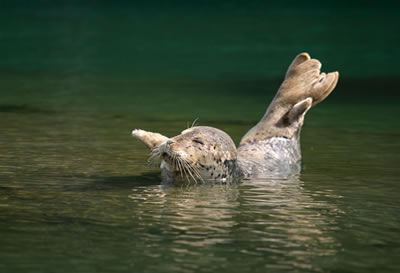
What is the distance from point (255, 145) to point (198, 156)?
46.0 inches

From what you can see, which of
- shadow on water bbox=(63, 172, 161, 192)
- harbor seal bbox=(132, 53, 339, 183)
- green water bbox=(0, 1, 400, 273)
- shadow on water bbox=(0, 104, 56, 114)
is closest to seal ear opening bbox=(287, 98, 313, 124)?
harbor seal bbox=(132, 53, 339, 183)

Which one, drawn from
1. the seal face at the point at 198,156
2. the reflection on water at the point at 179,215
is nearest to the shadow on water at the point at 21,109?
the reflection on water at the point at 179,215

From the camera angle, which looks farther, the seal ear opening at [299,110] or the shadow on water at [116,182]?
the seal ear opening at [299,110]

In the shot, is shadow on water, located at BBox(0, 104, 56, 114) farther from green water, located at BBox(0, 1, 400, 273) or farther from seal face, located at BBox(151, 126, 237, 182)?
seal face, located at BBox(151, 126, 237, 182)

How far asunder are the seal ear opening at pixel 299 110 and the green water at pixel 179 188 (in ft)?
1.17

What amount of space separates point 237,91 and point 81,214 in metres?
8.26

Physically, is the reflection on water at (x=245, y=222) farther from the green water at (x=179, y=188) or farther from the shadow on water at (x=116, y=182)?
the shadow on water at (x=116, y=182)

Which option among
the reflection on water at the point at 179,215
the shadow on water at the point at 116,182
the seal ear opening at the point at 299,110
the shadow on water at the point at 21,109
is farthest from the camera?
the shadow on water at the point at 21,109

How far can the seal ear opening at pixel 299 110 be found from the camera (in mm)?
8461

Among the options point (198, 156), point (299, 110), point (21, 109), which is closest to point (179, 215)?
point (198, 156)

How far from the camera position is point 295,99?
8.77 metres

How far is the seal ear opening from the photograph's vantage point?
333 inches

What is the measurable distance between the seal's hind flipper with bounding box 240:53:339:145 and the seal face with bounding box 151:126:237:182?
3.25 feet

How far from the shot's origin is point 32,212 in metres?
6.32
